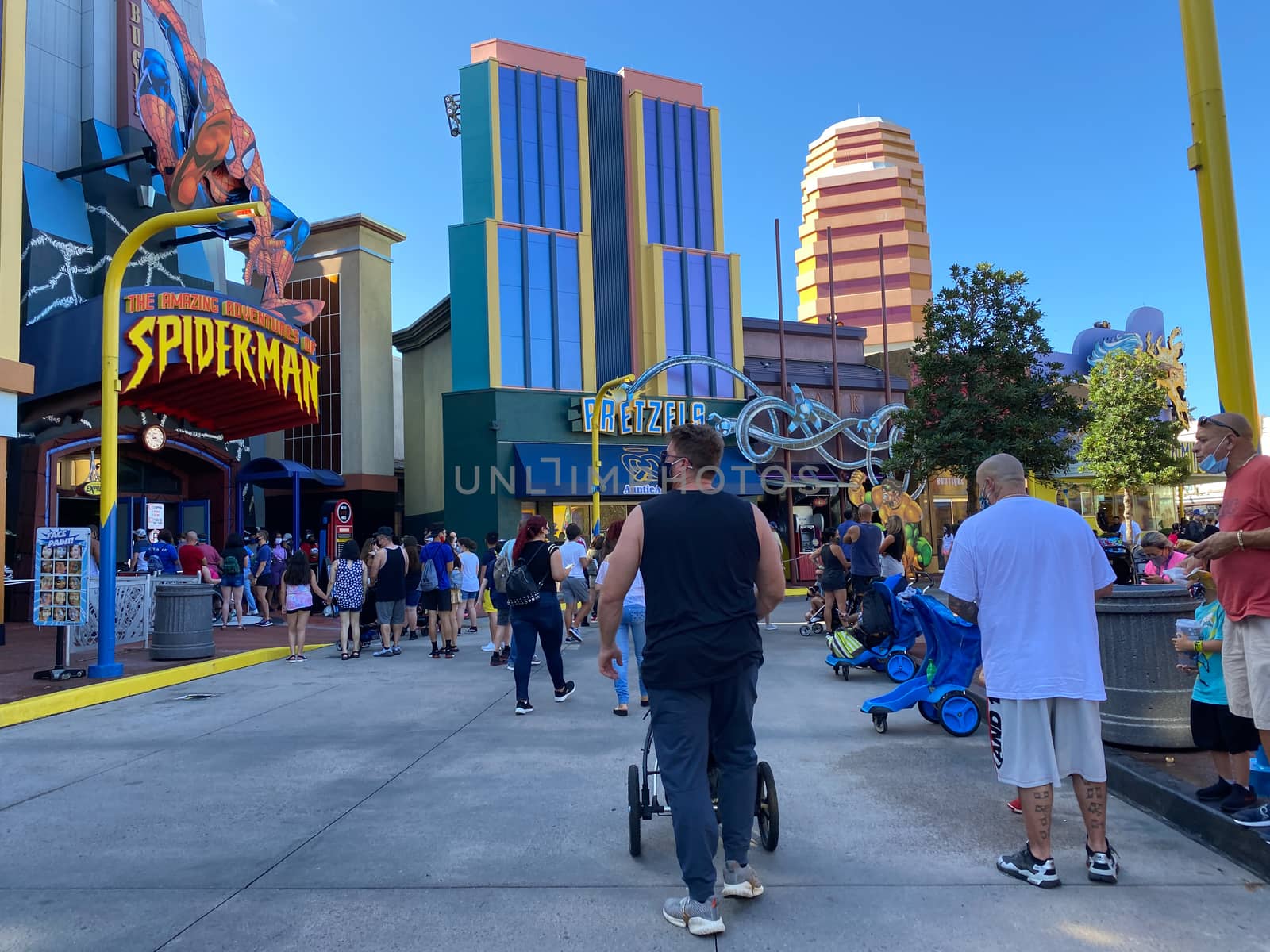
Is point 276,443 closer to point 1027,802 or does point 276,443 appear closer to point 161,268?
point 161,268

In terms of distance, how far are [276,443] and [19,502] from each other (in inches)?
446

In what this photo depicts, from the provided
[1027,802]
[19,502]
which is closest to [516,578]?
[1027,802]

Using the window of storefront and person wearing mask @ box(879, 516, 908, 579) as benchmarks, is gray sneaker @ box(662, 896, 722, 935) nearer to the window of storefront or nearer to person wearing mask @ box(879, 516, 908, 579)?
person wearing mask @ box(879, 516, 908, 579)

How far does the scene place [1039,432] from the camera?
61.5 ft

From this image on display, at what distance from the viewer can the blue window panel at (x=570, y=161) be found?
2666cm

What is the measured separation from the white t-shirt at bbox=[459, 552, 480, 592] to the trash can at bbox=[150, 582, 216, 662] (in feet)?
12.8

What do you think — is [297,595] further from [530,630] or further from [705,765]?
[705,765]

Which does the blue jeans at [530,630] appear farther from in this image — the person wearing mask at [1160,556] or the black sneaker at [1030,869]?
the person wearing mask at [1160,556]

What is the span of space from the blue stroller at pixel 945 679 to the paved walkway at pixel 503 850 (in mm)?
200

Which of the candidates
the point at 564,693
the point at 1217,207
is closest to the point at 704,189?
the point at 564,693

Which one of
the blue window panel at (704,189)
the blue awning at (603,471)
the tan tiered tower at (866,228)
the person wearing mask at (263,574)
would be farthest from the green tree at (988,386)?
the tan tiered tower at (866,228)

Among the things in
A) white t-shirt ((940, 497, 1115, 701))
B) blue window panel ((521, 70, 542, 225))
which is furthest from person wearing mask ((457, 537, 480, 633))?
blue window panel ((521, 70, 542, 225))

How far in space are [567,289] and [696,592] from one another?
2367cm

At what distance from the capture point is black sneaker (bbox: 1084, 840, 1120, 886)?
12.1ft
